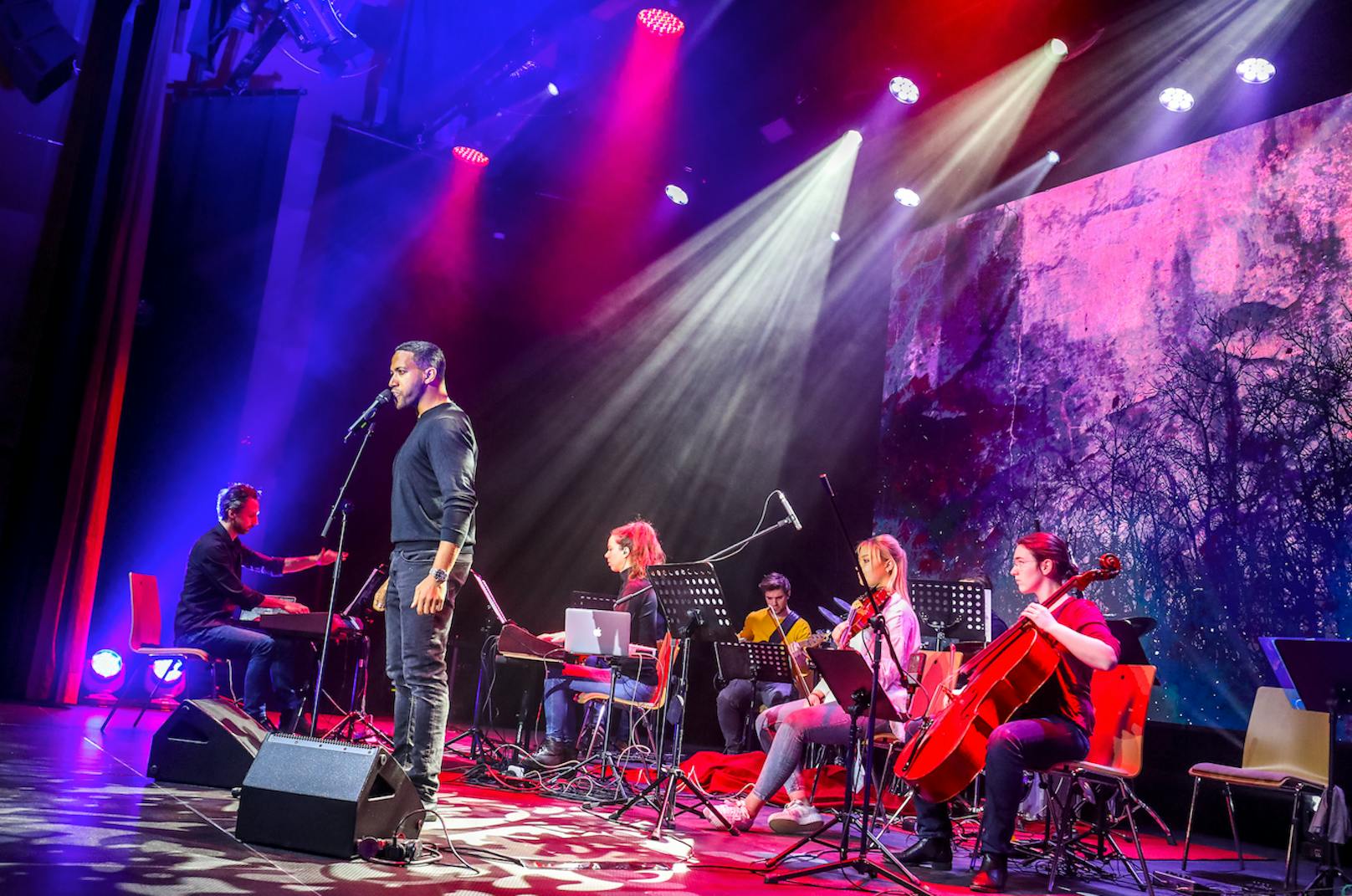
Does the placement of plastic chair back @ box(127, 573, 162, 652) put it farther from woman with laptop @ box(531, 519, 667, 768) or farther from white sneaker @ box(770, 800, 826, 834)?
white sneaker @ box(770, 800, 826, 834)

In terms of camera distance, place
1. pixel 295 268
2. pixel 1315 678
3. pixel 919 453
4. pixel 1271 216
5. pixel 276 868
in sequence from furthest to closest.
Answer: pixel 919 453 < pixel 295 268 < pixel 1271 216 < pixel 1315 678 < pixel 276 868

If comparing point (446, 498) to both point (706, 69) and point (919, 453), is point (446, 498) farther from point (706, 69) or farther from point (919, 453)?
point (919, 453)

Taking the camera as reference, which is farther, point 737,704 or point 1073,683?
point 737,704

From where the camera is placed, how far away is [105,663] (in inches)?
297

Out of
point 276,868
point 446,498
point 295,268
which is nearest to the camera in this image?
point 276,868

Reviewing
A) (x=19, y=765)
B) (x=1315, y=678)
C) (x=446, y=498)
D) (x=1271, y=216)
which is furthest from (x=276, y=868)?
(x=1271, y=216)

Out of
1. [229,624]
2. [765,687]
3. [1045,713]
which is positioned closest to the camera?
[1045,713]

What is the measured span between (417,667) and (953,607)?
152 inches

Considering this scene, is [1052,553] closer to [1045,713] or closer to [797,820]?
[1045,713]

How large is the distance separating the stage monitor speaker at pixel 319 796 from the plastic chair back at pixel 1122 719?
2.96 meters

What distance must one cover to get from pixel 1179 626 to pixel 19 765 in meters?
6.78

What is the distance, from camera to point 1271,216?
22.6 ft

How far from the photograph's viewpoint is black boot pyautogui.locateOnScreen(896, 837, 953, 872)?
4.31 meters

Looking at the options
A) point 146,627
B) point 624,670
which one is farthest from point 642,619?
point 146,627
